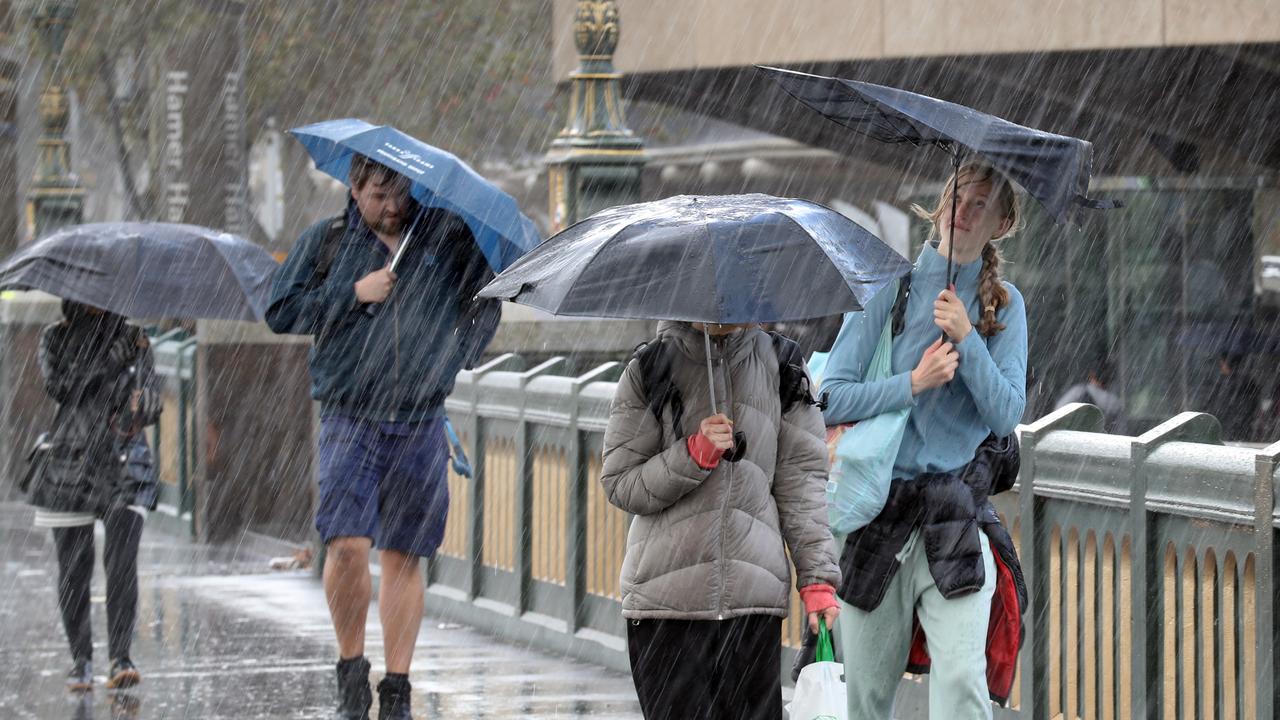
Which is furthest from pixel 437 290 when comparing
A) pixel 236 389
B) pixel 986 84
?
pixel 986 84

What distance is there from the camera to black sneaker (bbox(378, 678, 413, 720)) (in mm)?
8094

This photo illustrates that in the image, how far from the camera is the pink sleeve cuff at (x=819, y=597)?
554 cm

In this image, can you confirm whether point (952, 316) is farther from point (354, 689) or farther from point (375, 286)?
point (354, 689)

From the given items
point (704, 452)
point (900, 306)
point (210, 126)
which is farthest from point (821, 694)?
point (210, 126)

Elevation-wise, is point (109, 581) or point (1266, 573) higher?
point (1266, 573)

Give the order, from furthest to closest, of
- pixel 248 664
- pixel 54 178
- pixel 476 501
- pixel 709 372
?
1. pixel 54 178
2. pixel 476 501
3. pixel 248 664
4. pixel 709 372

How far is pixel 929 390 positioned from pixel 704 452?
30.6 inches

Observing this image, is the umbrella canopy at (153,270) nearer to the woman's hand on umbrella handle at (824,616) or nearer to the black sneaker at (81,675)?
the black sneaker at (81,675)

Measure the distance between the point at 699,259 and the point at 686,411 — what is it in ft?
1.69

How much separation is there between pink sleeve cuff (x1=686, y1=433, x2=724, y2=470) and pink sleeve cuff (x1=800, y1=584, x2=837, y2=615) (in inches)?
15.9

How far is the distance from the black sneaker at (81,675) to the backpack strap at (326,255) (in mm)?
2598

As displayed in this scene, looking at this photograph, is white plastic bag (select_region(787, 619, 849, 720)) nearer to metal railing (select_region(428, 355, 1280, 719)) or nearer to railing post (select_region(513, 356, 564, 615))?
metal railing (select_region(428, 355, 1280, 719))

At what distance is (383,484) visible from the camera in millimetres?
8117

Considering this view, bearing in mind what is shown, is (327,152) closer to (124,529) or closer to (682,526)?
(124,529)
